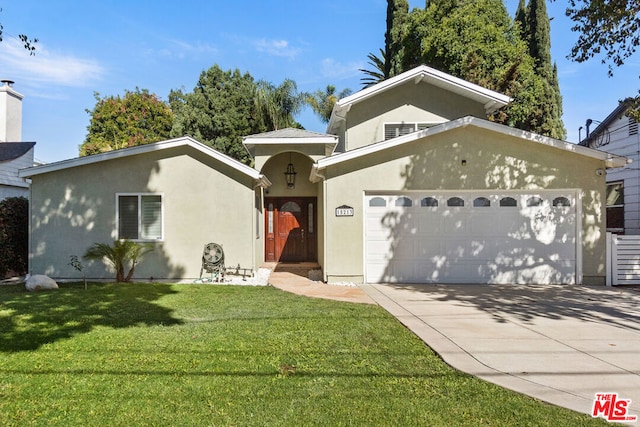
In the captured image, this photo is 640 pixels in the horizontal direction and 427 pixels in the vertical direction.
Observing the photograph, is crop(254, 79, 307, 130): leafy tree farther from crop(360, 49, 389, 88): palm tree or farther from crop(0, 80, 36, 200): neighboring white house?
crop(0, 80, 36, 200): neighboring white house

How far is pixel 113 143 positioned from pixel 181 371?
3719 centimetres

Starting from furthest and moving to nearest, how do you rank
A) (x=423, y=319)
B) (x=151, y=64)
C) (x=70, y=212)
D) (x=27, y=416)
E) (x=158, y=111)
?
(x=158, y=111) → (x=151, y=64) → (x=70, y=212) → (x=423, y=319) → (x=27, y=416)

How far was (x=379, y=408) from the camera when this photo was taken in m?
3.41

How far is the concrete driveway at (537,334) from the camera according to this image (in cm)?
397

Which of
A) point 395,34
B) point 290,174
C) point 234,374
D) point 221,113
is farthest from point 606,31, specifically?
point 221,113

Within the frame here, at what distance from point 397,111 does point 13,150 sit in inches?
575

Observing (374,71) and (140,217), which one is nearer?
(140,217)

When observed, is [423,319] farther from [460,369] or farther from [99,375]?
[99,375]

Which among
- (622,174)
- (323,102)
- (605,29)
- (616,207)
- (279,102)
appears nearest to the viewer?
(605,29)

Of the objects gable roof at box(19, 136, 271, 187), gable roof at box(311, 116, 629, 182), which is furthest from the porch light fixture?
gable roof at box(311, 116, 629, 182)

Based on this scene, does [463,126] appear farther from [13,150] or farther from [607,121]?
[13,150]

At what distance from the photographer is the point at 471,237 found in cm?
1009

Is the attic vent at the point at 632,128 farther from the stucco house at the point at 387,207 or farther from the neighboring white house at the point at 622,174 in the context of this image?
the stucco house at the point at 387,207

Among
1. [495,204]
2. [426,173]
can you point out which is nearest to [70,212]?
[426,173]
